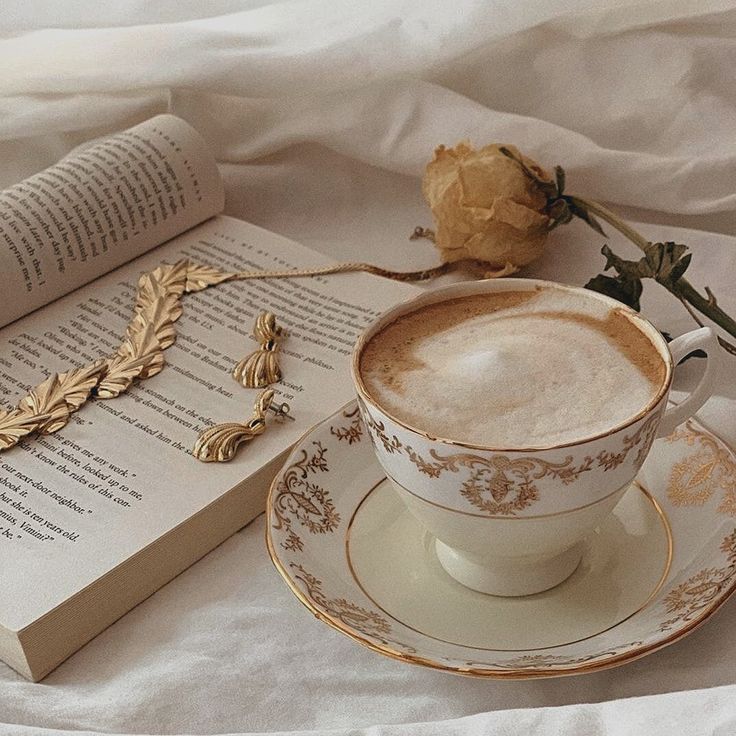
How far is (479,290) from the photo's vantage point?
0.59 meters

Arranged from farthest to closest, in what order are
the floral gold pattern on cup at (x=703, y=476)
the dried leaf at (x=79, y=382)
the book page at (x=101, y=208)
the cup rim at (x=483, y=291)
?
the book page at (x=101, y=208), the dried leaf at (x=79, y=382), the floral gold pattern on cup at (x=703, y=476), the cup rim at (x=483, y=291)

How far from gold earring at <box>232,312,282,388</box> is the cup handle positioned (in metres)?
0.25

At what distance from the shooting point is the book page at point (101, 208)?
79cm

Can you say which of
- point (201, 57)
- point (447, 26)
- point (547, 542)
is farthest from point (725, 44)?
point (547, 542)

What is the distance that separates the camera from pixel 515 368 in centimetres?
52

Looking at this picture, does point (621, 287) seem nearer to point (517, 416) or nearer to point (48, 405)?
point (517, 416)

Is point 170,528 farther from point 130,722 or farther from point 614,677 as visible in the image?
point 614,677

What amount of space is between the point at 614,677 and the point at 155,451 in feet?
0.92

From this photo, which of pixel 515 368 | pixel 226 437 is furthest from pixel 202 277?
pixel 515 368

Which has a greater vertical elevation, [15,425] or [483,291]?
[483,291]

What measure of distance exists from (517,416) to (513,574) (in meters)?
0.09

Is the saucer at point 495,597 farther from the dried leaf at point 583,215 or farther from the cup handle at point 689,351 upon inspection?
the dried leaf at point 583,215

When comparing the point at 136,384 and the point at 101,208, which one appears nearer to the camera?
the point at 136,384

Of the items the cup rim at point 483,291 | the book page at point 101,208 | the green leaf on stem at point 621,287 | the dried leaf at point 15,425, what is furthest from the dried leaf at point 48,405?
the green leaf on stem at point 621,287
